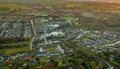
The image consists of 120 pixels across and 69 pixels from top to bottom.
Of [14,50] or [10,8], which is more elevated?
[10,8]

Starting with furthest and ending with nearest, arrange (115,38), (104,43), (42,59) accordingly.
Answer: (115,38), (104,43), (42,59)

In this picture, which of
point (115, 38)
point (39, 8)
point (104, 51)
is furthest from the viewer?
point (39, 8)

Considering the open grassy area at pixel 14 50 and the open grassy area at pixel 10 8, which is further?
the open grassy area at pixel 10 8

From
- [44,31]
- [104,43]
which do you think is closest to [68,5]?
[44,31]

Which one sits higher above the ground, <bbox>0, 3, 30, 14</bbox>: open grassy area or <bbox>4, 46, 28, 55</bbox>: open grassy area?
<bbox>0, 3, 30, 14</bbox>: open grassy area

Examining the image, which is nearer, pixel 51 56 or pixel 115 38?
pixel 51 56

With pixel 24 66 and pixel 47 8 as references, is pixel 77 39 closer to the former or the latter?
pixel 24 66

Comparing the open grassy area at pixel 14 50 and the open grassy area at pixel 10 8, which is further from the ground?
the open grassy area at pixel 10 8

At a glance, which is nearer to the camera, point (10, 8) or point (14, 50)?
point (14, 50)

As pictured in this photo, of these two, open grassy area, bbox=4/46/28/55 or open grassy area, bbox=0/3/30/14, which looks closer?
open grassy area, bbox=4/46/28/55
